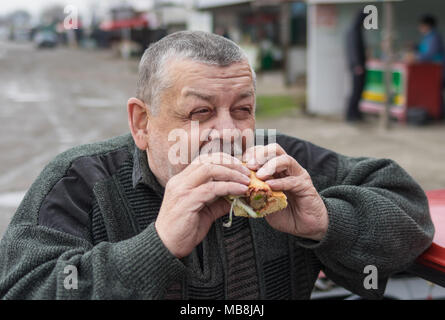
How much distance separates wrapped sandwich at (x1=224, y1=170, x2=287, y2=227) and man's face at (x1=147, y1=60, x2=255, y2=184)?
218 mm

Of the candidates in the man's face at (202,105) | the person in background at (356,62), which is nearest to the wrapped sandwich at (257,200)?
the man's face at (202,105)

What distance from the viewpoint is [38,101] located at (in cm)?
1669

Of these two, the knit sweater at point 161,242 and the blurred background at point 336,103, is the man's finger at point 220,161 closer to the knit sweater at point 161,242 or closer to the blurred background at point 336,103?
the knit sweater at point 161,242

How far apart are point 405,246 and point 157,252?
943 millimetres

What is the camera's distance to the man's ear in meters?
2.07

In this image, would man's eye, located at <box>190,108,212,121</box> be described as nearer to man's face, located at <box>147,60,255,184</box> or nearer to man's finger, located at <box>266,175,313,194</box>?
man's face, located at <box>147,60,255,184</box>

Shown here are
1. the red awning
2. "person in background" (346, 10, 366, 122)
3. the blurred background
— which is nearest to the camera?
the blurred background

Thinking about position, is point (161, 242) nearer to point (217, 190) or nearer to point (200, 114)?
point (217, 190)

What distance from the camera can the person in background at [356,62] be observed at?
11.3 m

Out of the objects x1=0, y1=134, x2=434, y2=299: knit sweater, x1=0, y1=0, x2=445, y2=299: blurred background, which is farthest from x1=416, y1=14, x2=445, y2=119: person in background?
x1=0, y1=134, x2=434, y2=299: knit sweater

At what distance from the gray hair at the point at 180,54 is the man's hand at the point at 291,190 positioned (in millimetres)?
351

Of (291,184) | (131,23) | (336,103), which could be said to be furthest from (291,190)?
(131,23)

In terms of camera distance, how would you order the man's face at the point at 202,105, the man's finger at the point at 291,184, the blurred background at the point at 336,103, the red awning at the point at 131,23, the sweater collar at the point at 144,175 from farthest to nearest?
the red awning at the point at 131,23 < the blurred background at the point at 336,103 < the sweater collar at the point at 144,175 < the man's face at the point at 202,105 < the man's finger at the point at 291,184

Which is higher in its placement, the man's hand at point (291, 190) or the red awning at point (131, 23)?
the red awning at point (131, 23)
